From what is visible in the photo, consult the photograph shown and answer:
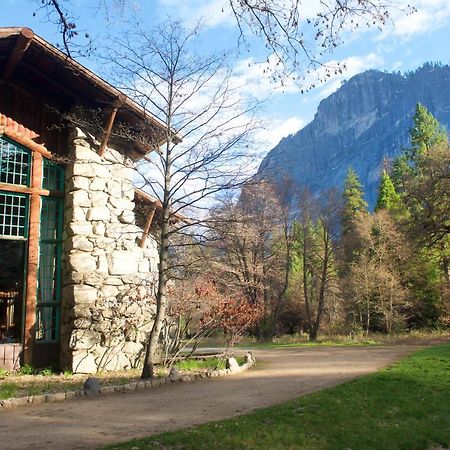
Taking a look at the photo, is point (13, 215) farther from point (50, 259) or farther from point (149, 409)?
point (149, 409)

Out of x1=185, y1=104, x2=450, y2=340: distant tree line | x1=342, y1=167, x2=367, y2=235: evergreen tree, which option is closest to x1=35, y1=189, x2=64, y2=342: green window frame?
x1=185, y1=104, x2=450, y2=340: distant tree line

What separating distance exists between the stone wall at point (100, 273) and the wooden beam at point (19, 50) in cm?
212

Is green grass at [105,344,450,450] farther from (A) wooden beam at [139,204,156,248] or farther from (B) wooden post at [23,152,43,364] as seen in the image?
(B) wooden post at [23,152,43,364]

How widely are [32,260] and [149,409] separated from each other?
20.0 feet

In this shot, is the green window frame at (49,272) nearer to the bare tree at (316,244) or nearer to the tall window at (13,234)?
the tall window at (13,234)

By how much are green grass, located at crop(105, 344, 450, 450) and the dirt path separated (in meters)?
0.48


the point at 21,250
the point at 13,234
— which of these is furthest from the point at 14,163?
the point at 21,250

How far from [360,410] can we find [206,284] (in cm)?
662

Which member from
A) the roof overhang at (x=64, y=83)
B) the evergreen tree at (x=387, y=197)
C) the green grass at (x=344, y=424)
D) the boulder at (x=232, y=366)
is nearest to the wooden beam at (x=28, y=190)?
the roof overhang at (x=64, y=83)

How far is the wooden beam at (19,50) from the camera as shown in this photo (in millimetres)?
11555

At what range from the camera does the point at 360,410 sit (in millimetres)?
8281

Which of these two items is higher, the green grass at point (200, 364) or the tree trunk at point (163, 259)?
the tree trunk at point (163, 259)

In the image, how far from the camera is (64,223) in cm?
1298

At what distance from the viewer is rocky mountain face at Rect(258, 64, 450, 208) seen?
164 metres
